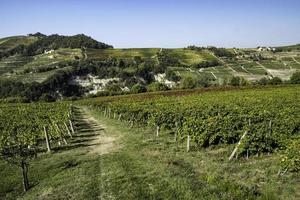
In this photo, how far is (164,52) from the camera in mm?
182625

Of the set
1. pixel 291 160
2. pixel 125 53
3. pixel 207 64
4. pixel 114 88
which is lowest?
pixel 114 88

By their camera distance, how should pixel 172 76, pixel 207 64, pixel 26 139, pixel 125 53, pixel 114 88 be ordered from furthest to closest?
pixel 125 53 < pixel 207 64 < pixel 172 76 < pixel 114 88 < pixel 26 139

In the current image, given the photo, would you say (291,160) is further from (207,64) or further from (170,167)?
(207,64)

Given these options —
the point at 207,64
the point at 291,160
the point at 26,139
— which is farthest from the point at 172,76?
the point at 291,160

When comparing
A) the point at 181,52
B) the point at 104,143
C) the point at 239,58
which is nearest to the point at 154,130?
the point at 104,143

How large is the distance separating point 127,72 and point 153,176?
124 meters

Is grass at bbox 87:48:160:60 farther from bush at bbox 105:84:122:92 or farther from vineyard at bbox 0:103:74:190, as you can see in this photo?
vineyard at bbox 0:103:74:190

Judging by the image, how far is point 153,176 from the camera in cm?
1833

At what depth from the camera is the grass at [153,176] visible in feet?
51.8

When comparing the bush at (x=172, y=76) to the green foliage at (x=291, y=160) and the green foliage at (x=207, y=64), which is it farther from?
the green foliage at (x=291, y=160)

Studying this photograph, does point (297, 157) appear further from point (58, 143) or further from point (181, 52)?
point (181, 52)

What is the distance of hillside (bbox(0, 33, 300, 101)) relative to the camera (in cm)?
12000

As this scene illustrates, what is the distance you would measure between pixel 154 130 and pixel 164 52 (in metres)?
151

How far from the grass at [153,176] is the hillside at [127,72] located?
82.7 metres
